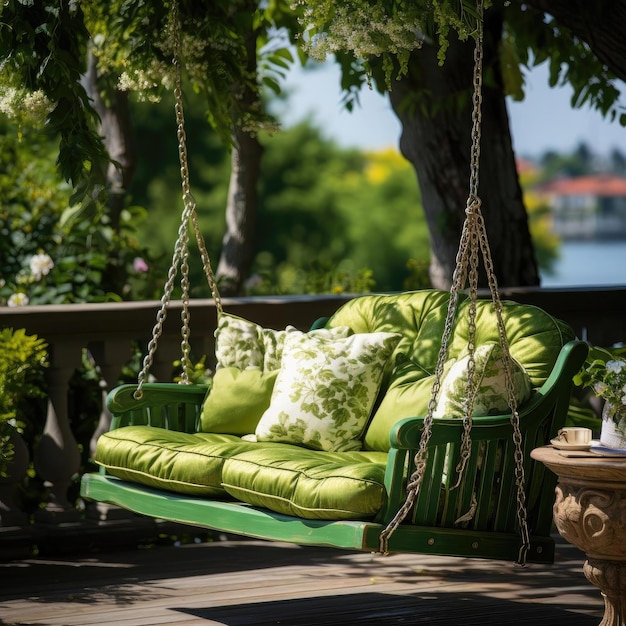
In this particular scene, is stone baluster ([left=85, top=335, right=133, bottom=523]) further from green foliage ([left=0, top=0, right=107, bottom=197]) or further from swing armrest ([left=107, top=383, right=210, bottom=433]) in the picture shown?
green foliage ([left=0, top=0, right=107, bottom=197])

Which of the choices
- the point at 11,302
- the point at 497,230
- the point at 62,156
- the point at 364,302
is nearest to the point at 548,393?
the point at 364,302

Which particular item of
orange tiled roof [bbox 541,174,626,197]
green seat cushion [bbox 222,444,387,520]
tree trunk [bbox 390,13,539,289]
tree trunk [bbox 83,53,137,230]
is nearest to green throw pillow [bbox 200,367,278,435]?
green seat cushion [bbox 222,444,387,520]

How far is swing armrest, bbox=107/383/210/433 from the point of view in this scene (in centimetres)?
381

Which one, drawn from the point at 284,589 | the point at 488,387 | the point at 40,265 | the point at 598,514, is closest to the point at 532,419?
the point at 488,387

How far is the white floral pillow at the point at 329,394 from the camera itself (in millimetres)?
3688

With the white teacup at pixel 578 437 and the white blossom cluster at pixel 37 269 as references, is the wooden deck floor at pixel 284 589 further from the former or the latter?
the white blossom cluster at pixel 37 269

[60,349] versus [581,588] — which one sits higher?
[60,349]

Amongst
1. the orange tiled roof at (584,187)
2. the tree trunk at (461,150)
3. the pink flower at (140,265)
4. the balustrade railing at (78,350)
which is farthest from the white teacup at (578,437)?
the orange tiled roof at (584,187)

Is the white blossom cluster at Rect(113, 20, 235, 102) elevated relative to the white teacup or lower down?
elevated

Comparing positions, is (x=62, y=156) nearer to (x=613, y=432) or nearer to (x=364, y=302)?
(x=364, y=302)

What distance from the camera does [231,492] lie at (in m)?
3.28

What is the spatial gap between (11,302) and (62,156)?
1208 mm

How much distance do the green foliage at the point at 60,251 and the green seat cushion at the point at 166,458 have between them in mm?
1097

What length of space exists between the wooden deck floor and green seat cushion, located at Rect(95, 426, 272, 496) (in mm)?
385
